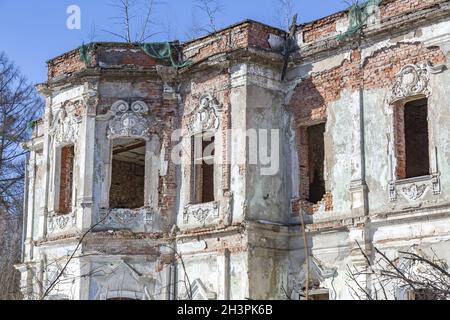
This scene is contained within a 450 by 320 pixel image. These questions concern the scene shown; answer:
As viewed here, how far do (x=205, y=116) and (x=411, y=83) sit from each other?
418 cm

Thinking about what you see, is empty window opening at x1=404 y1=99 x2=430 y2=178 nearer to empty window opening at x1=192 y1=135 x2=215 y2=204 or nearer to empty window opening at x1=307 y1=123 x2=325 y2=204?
empty window opening at x1=307 y1=123 x2=325 y2=204

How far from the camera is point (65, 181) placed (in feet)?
55.6

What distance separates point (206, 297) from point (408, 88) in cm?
520

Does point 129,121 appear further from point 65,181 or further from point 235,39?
point 235,39

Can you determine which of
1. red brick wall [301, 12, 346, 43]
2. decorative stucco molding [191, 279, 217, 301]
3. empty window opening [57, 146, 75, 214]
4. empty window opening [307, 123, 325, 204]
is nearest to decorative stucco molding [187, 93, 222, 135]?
empty window opening [307, 123, 325, 204]

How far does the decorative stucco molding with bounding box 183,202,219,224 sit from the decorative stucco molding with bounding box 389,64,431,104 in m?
3.83

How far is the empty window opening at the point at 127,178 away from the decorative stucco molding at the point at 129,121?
2.87 metres

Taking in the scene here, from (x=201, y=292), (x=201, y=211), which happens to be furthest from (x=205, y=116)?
(x=201, y=292)

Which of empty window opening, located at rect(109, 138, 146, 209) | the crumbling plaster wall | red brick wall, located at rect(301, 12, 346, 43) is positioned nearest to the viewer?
the crumbling plaster wall

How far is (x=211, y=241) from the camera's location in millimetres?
14688

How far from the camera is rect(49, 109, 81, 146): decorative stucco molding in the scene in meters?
16.4

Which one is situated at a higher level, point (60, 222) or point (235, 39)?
point (235, 39)
